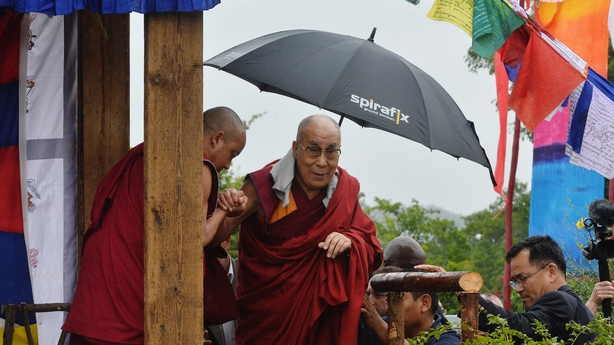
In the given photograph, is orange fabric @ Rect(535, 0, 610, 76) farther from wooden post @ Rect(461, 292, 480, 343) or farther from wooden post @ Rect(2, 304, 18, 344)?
wooden post @ Rect(2, 304, 18, 344)

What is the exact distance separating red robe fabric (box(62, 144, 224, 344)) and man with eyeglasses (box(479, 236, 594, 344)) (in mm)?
1710

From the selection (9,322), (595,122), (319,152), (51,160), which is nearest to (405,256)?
(319,152)

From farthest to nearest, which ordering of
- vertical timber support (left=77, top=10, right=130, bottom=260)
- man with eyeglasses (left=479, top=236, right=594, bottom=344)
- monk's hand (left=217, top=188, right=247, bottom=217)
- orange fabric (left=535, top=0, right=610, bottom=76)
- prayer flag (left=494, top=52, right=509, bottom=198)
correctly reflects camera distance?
prayer flag (left=494, top=52, right=509, bottom=198), orange fabric (left=535, top=0, right=610, bottom=76), vertical timber support (left=77, top=10, right=130, bottom=260), man with eyeglasses (left=479, top=236, right=594, bottom=344), monk's hand (left=217, top=188, right=247, bottom=217)

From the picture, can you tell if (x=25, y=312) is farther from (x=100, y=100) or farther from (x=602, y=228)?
(x=602, y=228)

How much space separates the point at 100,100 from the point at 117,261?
1256 mm

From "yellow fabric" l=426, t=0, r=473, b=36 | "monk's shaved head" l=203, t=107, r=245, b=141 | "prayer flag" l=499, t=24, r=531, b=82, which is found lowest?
"monk's shaved head" l=203, t=107, r=245, b=141

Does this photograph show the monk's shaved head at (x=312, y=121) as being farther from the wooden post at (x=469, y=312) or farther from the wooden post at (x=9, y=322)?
the wooden post at (x=9, y=322)

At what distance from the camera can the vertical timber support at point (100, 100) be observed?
14.3 feet

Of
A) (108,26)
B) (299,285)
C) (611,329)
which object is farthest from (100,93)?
(611,329)

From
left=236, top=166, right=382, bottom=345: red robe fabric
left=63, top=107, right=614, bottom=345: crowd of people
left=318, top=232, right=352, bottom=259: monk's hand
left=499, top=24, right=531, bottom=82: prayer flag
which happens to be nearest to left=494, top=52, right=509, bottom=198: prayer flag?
left=499, top=24, right=531, bottom=82: prayer flag

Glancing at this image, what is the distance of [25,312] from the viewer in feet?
13.5

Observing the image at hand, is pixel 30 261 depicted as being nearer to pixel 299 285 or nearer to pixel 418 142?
pixel 299 285

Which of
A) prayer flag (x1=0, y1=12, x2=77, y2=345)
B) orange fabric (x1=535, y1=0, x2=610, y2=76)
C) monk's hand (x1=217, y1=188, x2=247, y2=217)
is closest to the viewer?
monk's hand (x1=217, y1=188, x2=247, y2=217)

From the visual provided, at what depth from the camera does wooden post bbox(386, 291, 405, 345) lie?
3941 millimetres
